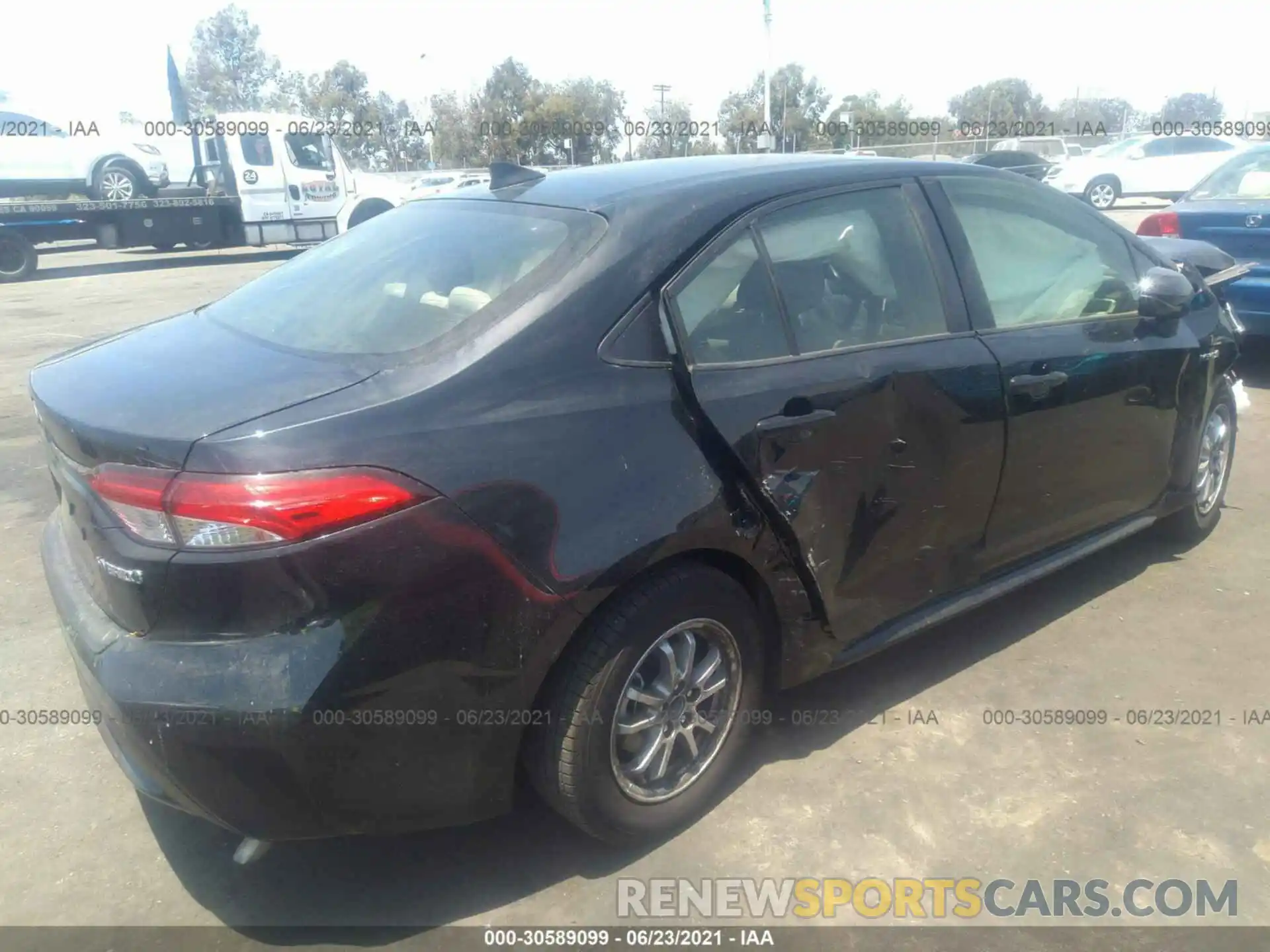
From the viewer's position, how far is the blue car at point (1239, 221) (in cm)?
673

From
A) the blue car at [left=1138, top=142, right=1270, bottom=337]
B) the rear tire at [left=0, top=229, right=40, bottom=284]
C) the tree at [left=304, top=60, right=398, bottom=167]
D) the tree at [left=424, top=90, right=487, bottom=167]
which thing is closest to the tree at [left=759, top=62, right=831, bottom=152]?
the tree at [left=424, top=90, right=487, bottom=167]

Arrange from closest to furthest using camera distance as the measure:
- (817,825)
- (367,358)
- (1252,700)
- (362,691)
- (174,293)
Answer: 1. (362,691)
2. (367,358)
3. (817,825)
4. (1252,700)
5. (174,293)

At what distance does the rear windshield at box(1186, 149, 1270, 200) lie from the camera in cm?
734

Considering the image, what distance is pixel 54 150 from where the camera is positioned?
57.6 feet

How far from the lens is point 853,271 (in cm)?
308

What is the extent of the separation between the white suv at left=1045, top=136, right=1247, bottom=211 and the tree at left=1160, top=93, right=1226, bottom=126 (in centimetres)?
4609

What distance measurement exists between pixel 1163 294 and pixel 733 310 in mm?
1926

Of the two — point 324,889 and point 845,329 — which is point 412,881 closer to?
point 324,889

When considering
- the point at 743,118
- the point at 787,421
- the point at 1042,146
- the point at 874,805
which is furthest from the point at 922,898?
the point at 743,118

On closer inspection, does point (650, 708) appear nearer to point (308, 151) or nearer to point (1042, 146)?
point (308, 151)

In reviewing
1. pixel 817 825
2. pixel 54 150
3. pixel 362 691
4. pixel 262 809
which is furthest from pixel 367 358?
pixel 54 150

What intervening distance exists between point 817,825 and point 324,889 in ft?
4.25

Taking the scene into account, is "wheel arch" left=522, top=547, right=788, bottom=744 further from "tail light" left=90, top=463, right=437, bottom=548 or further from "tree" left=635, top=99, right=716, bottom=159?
"tree" left=635, top=99, right=716, bottom=159

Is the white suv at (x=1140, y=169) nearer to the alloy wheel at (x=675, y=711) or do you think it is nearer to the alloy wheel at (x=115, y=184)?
the alloy wheel at (x=115, y=184)
